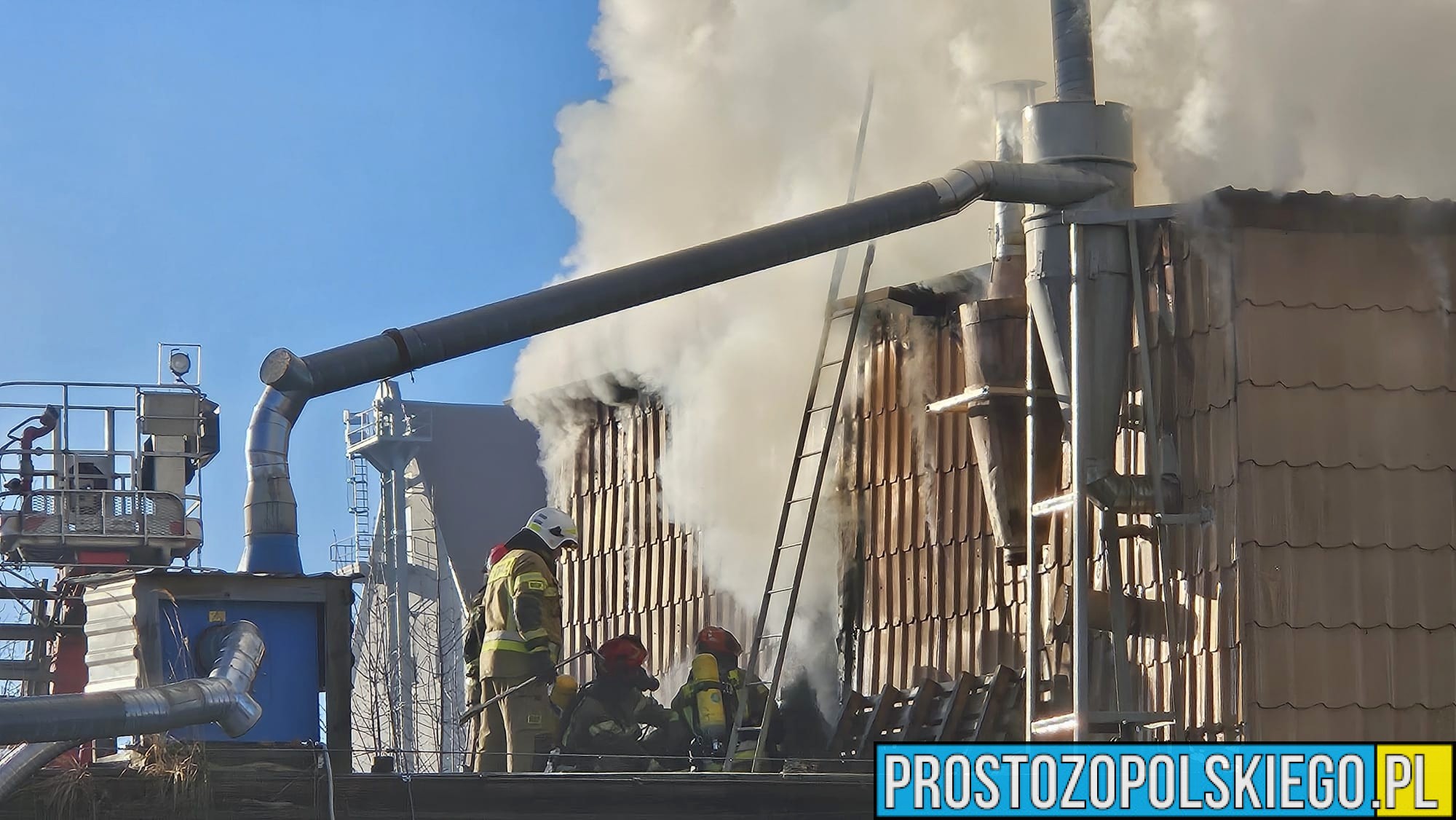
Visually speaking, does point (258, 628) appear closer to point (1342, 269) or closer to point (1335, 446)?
point (1335, 446)

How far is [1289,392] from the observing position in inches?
520

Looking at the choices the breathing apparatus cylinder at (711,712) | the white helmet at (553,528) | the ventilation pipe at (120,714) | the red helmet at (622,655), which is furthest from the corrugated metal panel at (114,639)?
the breathing apparatus cylinder at (711,712)

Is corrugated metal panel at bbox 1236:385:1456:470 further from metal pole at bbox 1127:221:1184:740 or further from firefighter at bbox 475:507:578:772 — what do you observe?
firefighter at bbox 475:507:578:772

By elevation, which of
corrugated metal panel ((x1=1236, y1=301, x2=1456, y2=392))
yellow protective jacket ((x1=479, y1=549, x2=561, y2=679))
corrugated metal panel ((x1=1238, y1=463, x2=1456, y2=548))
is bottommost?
yellow protective jacket ((x1=479, y1=549, x2=561, y2=679))

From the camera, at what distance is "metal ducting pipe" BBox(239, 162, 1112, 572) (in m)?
13.8

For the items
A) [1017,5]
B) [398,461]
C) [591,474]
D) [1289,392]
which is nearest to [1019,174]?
[1289,392]

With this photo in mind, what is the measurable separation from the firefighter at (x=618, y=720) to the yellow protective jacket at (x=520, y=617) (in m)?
0.55

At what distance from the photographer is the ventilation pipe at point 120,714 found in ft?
33.1

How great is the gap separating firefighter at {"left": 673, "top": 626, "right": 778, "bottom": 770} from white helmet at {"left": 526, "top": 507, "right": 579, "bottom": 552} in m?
Answer: 1.51

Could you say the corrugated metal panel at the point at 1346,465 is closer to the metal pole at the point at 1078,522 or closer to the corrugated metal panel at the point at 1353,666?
the corrugated metal panel at the point at 1353,666

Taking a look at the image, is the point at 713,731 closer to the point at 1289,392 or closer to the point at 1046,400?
the point at 1046,400

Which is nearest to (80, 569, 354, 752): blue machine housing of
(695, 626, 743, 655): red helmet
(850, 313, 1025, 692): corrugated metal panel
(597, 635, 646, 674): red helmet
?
(597, 635, 646, 674): red helmet

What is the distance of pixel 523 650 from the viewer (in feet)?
46.5

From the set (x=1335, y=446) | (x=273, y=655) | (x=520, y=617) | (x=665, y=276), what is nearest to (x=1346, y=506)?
(x=1335, y=446)
